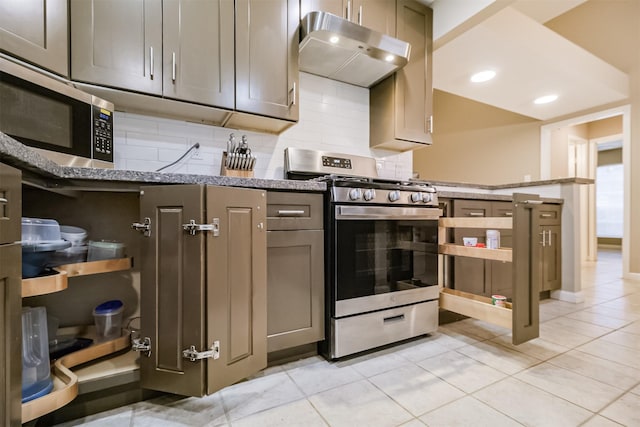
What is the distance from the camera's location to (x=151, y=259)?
1.11 meters

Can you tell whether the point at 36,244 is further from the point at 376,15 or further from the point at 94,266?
the point at 376,15

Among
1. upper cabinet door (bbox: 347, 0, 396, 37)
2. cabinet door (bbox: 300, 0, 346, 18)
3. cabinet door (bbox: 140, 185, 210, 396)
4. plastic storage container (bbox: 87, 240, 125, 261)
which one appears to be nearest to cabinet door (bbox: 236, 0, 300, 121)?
cabinet door (bbox: 300, 0, 346, 18)

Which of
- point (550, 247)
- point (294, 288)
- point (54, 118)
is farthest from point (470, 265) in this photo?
point (54, 118)

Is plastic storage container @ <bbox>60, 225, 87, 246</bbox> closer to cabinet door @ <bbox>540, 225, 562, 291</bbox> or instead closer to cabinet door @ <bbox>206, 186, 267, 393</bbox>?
cabinet door @ <bbox>206, 186, 267, 393</bbox>

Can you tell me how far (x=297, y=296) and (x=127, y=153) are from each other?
1.27 m

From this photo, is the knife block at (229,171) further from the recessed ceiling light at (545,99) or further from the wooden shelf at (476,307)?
the recessed ceiling light at (545,99)

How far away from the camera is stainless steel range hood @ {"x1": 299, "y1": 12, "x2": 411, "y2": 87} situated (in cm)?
175

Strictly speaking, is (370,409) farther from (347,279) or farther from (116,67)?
(116,67)

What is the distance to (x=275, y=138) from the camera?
2117 mm

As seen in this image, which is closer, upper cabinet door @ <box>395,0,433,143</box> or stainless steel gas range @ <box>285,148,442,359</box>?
stainless steel gas range @ <box>285,148,442,359</box>

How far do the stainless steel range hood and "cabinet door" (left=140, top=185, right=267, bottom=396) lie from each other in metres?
1.24

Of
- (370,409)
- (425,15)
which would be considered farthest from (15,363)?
(425,15)

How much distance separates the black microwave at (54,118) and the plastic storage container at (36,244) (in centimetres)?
32

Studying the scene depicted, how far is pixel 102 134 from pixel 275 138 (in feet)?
3.41
